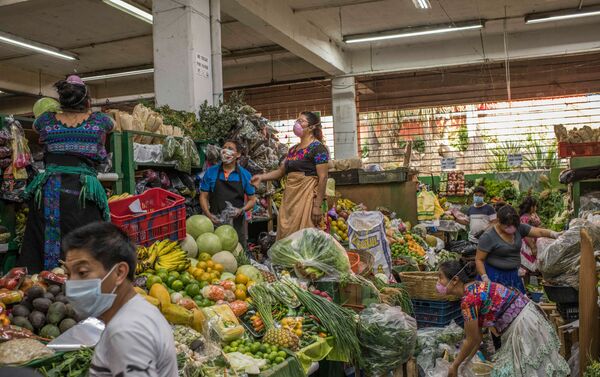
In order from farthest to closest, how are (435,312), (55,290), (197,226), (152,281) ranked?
1. (435,312)
2. (197,226)
3. (152,281)
4. (55,290)

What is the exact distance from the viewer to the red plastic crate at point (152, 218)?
4602 millimetres

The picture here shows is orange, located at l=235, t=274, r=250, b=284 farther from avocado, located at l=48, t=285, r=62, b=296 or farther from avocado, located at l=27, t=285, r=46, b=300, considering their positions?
avocado, located at l=27, t=285, r=46, b=300

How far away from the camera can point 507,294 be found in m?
4.78

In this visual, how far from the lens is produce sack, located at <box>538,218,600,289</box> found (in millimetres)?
5617

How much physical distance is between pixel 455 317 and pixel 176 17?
17.5 feet

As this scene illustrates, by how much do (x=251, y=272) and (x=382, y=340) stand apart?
1.20 m

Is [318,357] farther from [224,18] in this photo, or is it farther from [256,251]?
[224,18]

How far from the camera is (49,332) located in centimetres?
322

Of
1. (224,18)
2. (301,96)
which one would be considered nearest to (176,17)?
(224,18)

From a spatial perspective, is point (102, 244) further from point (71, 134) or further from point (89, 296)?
point (71, 134)

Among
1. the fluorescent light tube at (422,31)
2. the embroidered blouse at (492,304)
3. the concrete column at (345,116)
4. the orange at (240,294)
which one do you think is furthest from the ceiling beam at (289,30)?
the embroidered blouse at (492,304)

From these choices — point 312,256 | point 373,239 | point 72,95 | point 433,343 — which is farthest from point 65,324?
point 373,239

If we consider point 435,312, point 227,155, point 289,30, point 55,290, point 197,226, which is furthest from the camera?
point 289,30

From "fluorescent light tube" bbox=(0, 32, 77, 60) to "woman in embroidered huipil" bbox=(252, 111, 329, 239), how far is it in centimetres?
861
